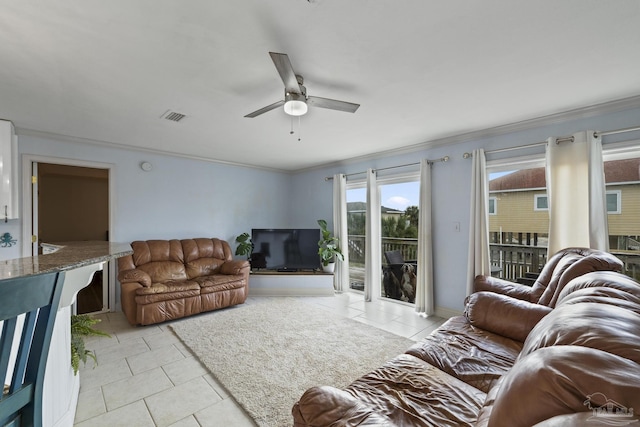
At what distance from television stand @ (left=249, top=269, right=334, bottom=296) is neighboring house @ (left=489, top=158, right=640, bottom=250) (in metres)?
2.79

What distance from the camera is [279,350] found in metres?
2.81

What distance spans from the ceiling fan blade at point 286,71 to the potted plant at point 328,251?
10.8 ft

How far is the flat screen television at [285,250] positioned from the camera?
200 inches

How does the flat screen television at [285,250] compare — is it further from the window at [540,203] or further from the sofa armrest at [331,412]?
the sofa armrest at [331,412]

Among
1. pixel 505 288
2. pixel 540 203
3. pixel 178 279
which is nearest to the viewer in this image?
pixel 505 288

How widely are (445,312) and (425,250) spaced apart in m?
0.88

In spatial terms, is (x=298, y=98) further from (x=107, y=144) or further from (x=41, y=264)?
(x=107, y=144)

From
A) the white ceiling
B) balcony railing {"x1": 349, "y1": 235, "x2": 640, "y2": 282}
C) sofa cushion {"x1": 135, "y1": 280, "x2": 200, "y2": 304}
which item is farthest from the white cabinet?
balcony railing {"x1": 349, "y1": 235, "x2": 640, "y2": 282}

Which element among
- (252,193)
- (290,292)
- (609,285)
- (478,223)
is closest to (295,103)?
(609,285)

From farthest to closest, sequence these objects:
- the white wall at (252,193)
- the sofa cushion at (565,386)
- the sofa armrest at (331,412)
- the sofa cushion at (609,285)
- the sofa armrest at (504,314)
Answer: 1. the white wall at (252,193)
2. the sofa armrest at (504,314)
3. the sofa cushion at (609,285)
4. the sofa armrest at (331,412)
5. the sofa cushion at (565,386)

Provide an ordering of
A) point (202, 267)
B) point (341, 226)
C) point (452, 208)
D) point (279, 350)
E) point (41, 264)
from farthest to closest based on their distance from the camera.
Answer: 1. point (341, 226)
2. point (202, 267)
3. point (452, 208)
4. point (279, 350)
5. point (41, 264)

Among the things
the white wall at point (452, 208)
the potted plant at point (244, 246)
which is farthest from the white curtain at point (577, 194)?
the potted plant at point (244, 246)

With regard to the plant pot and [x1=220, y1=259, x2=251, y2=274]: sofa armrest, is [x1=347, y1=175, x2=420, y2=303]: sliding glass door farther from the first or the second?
[x1=220, y1=259, x2=251, y2=274]: sofa armrest

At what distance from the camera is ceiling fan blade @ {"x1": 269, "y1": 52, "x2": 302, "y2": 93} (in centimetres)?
159
